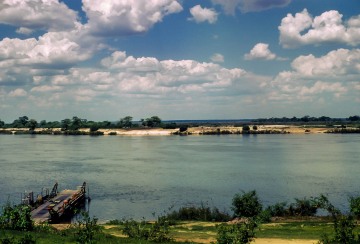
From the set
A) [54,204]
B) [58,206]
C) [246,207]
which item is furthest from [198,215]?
[54,204]

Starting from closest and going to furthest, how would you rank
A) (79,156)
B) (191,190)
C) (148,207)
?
(148,207) → (191,190) → (79,156)

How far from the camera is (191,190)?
5809 centimetres

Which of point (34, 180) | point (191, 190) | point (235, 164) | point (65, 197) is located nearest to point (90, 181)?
point (34, 180)

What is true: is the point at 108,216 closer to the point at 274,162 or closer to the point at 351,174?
the point at 351,174

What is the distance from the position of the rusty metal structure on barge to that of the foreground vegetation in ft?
33.3

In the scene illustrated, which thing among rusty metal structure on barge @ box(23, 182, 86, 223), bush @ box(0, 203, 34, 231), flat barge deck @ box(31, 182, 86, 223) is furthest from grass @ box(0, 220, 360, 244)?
rusty metal structure on barge @ box(23, 182, 86, 223)

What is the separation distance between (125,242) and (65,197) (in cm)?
3058

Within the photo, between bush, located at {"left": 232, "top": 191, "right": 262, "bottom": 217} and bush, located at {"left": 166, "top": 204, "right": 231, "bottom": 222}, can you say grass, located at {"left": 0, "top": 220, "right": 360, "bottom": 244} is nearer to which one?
bush, located at {"left": 232, "top": 191, "right": 262, "bottom": 217}

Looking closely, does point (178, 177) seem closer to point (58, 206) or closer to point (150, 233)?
point (58, 206)

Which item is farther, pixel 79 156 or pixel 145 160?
pixel 79 156

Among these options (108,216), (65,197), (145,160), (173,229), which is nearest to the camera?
(173,229)

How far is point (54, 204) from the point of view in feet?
160

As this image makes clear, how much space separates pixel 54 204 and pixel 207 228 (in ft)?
76.2

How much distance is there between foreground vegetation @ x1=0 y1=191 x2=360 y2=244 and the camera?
20.5 meters
